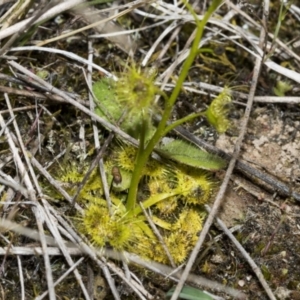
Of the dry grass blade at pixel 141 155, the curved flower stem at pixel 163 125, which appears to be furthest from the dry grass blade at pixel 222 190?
the curved flower stem at pixel 163 125

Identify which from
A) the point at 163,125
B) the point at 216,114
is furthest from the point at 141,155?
the point at 216,114

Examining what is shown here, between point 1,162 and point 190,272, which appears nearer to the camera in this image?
point 190,272

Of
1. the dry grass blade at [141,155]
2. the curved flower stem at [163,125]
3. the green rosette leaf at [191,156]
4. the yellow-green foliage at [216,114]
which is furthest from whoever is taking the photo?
the green rosette leaf at [191,156]

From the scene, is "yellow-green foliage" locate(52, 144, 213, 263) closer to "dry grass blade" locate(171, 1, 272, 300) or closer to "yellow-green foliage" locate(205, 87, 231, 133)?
"dry grass blade" locate(171, 1, 272, 300)

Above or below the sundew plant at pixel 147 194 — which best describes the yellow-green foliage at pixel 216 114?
above

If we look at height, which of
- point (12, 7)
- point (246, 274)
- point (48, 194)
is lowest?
point (246, 274)

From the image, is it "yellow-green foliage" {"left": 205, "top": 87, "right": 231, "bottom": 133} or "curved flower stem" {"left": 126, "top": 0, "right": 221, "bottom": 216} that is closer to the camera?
"curved flower stem" {"left": 126, "top": 0, "right": 221, "bottom": 216}

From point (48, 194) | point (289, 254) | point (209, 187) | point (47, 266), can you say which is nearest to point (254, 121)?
point (209, 187)

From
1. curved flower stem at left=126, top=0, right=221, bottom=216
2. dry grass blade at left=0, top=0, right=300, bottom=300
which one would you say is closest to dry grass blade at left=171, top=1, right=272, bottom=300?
dry grass blade at left=0, top=0, right=300, bottom=300

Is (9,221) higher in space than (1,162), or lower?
lower

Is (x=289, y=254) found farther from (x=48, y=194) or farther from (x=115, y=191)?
(x=48, y=194)

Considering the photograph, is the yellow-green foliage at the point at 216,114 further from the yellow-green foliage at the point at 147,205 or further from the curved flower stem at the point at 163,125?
the yellow-green foliage at the point at 147,205
